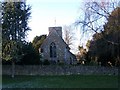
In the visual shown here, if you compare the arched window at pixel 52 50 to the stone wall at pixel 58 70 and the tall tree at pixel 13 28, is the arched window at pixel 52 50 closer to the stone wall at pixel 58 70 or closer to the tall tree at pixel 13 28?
the stone wall at pixel 58 70

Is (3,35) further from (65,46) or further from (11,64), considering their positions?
(65,46)

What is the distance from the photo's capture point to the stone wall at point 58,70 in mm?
44281

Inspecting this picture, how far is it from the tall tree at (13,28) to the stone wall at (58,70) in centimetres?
259

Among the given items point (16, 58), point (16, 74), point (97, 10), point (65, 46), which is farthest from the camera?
point (65, 46)

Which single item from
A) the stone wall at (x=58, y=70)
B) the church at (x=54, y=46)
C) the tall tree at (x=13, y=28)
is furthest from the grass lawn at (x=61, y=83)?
the church at (x=54, y=46)

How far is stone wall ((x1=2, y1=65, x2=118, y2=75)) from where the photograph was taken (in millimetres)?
44281

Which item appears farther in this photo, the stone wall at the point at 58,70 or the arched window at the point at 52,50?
the arched window at the point at 52,50

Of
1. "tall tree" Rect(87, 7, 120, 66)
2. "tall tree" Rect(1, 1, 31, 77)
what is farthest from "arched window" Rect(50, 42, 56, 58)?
"tall tree" Rect(1, 1, 31, 77)

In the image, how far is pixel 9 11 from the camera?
1646 inches

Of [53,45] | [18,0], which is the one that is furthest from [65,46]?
[18,0]

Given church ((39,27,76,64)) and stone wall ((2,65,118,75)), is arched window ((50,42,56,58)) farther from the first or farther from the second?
stone wall ((2,65,118,75))

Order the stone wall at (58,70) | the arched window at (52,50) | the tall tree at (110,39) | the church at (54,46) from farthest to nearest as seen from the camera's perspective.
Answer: the arched window at (52,50), the church at (54,46), the stone wall at (58,70), the tall tree at (110,39)

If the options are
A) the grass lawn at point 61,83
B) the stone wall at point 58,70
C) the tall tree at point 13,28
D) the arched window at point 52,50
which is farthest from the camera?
the arched window at point 52,50

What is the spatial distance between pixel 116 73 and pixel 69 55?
20.5 m
